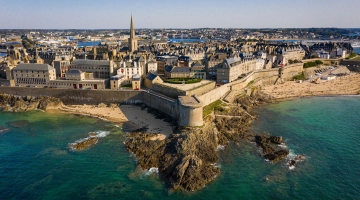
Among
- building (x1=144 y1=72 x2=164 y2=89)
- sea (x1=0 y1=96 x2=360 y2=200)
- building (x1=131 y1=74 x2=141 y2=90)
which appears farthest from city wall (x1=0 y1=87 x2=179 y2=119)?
sea (x1=0 y1=96 x2=360 y2=200)

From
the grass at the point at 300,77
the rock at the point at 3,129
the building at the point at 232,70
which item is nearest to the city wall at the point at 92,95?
the rock at the point at 3,129

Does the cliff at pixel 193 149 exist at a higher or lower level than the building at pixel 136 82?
lower

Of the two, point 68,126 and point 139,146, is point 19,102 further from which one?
point 139,146

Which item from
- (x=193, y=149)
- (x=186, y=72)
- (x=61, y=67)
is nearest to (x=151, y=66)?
(x=186, y=72)

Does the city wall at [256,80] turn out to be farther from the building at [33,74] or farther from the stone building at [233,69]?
the building at [33,74]

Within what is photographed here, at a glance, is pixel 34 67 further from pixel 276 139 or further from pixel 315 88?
pixel 315 88

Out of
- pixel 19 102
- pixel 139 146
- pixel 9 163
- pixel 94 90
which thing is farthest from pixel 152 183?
pixel 19 102
